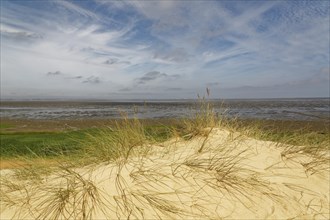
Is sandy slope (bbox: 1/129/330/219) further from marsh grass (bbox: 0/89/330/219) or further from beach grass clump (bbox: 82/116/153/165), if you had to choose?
beach grass clump (bbox: 82/116/153/165)

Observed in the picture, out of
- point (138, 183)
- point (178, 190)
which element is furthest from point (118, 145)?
point (178, 190)

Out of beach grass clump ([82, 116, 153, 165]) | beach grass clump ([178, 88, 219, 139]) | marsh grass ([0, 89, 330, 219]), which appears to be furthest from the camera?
beach grass clump ([178, 88, 219, 139])

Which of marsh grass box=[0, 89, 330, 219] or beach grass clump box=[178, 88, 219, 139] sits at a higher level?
beach grass clump box=[178, 88, 219, 139]

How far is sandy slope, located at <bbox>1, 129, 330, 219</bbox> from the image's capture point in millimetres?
3756

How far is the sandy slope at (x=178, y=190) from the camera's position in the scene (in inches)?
148

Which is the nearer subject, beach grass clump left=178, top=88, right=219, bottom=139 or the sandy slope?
the sandy slope

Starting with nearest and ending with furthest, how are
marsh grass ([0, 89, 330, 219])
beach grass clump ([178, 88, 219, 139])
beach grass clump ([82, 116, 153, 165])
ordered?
marsh grass ([0, 89, 330, 219])
beach grass clump ([82, 116, 153, 165])
beach grass clump ([178, 88, 219, 139])

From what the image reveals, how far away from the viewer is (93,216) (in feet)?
12.0

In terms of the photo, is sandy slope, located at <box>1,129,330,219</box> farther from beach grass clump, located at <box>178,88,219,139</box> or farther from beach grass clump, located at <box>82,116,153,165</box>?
beach grass clump, located at <box>178,88,219,139</box>

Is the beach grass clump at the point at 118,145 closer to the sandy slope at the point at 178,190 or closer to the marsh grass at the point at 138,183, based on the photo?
the marsh grass at the point at 138,183

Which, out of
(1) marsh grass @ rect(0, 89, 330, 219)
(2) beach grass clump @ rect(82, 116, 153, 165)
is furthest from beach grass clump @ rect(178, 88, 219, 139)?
(2) beach grass clump @ rect(82, 116, 153, 165)

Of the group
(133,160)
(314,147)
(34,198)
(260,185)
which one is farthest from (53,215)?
(314,147)

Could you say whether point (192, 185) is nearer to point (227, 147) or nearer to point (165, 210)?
point (165, 210)

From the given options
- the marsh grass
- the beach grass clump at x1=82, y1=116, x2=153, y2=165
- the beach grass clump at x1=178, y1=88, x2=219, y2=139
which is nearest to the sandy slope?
the marsh grass
